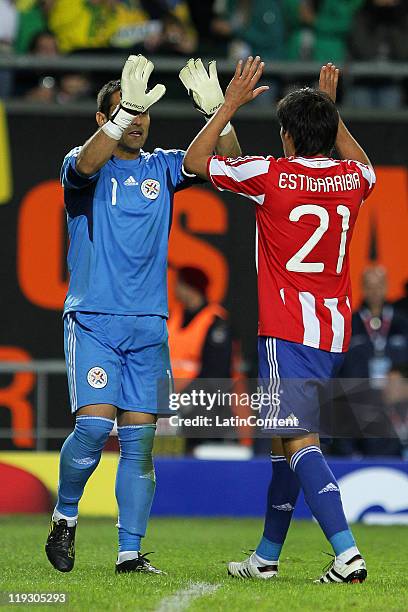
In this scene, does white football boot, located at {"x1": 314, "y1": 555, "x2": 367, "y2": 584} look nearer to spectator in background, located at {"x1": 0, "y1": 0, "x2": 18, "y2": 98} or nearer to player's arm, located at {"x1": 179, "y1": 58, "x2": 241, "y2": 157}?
player's arm, located at {"x1": 179, "y1": 58, "x2": 241, "y2": 157}

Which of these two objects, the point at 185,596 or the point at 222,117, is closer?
the point at 185,596

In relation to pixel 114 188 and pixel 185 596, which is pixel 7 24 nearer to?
pixel 114 188

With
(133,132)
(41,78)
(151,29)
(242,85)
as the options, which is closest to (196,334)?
(41,78)

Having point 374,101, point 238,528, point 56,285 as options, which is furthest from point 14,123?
point 238,528

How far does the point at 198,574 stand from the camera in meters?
6.68

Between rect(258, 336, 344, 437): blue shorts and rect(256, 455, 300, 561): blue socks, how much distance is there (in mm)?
314

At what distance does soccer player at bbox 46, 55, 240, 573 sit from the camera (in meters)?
6.57

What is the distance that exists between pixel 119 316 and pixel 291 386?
102cm

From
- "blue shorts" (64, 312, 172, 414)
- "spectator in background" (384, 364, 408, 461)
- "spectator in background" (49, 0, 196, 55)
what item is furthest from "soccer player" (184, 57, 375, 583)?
"spectator in background" (49, 0, 196, 55)

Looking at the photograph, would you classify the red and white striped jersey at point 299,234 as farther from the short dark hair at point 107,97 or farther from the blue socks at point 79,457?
the blue socks at point 79,457

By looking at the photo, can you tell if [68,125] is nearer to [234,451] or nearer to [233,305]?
[233,305]

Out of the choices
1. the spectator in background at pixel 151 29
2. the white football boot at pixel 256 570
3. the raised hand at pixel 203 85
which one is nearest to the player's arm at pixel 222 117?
the raised hand at pixel 203 85

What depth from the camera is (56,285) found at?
44.4 feet

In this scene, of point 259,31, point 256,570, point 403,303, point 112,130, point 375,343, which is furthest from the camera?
point 259,31
